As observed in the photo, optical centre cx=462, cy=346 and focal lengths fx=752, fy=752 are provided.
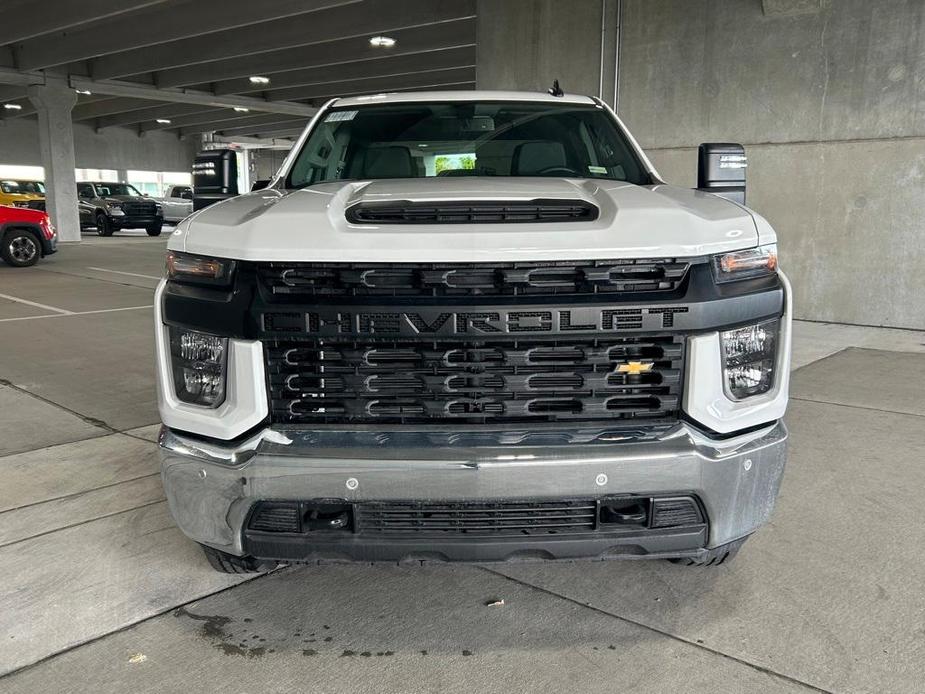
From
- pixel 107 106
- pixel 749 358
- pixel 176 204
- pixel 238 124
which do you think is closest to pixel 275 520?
pixel 749 358

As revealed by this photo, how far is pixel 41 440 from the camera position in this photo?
422 cm

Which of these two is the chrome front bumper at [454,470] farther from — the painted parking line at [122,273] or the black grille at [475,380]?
the painted parking line at [122,273]

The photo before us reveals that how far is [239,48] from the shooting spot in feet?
55.4

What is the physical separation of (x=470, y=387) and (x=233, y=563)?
948 mm

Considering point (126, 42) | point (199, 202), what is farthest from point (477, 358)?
point (126, 42)

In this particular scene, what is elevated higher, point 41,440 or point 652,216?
point 652,216

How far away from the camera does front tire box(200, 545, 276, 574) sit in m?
2.26

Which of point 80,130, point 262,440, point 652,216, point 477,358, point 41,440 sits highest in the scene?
point 80,130

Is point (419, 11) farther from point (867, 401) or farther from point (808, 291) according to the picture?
point (867, 401)

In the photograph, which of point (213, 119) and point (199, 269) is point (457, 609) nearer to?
point (199, 269)

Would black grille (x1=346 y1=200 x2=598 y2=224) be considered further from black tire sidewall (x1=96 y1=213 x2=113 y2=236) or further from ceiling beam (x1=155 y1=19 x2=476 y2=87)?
black tire sidewall (x1=96 y1=213 x2=113 y2=236)

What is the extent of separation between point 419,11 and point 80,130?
96.8 ft

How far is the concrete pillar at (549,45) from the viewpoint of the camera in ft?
32.1

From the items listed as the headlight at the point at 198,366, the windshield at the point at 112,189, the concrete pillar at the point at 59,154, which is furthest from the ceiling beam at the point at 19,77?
the headlight at the point at 198,366
